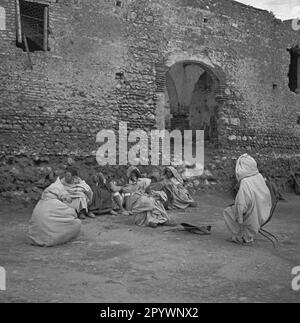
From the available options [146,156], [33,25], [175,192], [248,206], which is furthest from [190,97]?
[248,206]

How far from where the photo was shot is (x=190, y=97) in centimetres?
1655

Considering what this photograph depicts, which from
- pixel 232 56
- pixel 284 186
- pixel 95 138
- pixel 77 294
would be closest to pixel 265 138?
pixel 284 186

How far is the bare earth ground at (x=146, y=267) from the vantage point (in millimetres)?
3852

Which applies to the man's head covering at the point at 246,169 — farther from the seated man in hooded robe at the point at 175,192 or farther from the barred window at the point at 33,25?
the barred window at the point at 33,25

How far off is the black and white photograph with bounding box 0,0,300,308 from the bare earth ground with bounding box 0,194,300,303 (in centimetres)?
3

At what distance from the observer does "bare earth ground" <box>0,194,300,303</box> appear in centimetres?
385

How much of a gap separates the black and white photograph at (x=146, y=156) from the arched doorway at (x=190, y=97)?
56 mm

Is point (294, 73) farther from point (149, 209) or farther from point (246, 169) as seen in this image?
point (246, 169)

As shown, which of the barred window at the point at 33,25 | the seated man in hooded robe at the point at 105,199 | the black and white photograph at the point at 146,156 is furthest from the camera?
the barred window at the point at 33,25

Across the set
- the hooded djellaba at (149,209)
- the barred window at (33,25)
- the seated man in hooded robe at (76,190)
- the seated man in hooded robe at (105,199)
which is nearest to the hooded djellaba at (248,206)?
the hooded djellaba at (149,209)

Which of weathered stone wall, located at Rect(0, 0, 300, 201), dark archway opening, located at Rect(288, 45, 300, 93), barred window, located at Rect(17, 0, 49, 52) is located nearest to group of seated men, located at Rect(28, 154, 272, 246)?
weathered stone wall, located at Rect(0, 0, 300, 201)

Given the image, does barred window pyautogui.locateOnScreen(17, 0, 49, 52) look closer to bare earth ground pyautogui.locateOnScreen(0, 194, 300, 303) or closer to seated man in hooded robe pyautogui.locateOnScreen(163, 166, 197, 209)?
seated man in hooded robe pyautogui.locateOnScreen(163, 166, 197, 209)

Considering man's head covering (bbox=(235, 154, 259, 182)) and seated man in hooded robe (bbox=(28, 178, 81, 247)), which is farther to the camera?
man's head covering (bbox=(235, 154, 259, 182))

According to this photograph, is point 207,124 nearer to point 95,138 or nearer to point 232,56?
point 232,56
